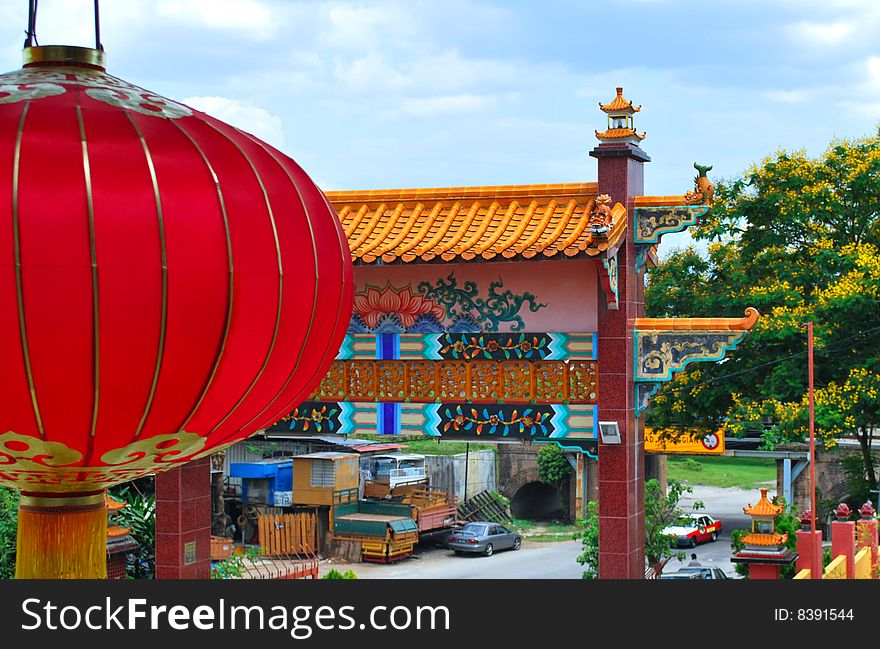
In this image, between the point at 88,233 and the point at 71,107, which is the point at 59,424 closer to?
the point at 88,233

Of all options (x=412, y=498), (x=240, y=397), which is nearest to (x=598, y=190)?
(x=240, y=397)

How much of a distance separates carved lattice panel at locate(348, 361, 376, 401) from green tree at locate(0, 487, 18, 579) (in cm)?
776

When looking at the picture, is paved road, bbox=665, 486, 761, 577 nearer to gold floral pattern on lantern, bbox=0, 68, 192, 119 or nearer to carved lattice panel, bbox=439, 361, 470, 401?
carved lattice panel, bbox=439, 361, 470, 401

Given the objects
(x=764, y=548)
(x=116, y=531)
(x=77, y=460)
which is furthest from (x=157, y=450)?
(x=116, y=531)

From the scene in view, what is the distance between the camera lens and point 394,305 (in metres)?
14.1

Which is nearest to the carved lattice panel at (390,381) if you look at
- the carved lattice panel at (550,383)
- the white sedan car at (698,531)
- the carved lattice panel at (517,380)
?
the carved lattice panel at (517,380)

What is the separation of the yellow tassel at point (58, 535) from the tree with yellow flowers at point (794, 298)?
1474 cm

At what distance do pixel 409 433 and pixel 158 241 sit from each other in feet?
28.9

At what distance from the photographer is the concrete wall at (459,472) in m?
36.2

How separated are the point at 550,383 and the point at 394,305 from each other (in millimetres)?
2009

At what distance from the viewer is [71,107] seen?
19.0 feet

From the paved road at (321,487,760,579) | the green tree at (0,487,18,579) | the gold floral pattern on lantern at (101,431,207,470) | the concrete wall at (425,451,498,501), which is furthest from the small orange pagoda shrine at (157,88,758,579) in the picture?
the concrete wall at (425,451,498,501)

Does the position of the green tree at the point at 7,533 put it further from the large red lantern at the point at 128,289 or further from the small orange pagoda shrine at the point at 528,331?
the large red lantern at the point at 128,289
